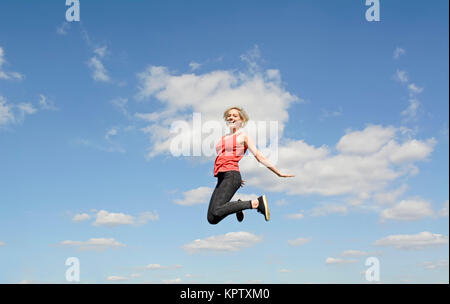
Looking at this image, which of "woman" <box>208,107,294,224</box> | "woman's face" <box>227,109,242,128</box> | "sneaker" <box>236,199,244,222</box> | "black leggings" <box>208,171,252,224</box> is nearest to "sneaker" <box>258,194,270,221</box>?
"woman" <box>208,107,294,224</box>

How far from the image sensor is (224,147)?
30.8ft

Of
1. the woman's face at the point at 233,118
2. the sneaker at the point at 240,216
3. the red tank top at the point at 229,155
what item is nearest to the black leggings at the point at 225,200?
the red tank top at the point at 229,155

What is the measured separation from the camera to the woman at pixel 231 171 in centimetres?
905

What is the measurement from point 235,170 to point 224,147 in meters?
0.57

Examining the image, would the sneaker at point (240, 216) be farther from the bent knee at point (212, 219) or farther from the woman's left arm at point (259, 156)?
the woman's left arm at point (259, 156)

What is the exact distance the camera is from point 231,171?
30.3 feet

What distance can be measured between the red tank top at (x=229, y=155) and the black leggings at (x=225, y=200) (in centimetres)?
12

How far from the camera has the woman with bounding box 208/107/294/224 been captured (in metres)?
9.05

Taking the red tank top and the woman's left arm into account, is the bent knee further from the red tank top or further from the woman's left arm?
the woman's left arm

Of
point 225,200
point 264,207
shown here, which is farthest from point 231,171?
point 264,207

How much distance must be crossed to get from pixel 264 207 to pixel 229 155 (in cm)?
137
